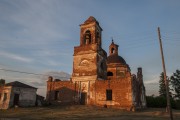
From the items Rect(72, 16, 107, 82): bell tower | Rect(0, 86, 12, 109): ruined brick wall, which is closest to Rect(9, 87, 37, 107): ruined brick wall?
Rect(0, 86, 12, 109): ruined brick wall

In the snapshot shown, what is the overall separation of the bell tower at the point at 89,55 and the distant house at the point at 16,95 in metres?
7.35

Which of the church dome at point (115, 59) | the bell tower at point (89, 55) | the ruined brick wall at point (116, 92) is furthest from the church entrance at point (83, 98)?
the church dome at point (115, 59)

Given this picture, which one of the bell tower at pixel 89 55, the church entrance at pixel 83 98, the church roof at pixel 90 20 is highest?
the church roof at pixel 90 20

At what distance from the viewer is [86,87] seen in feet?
89.9

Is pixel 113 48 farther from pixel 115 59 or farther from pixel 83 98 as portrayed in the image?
pixel 83 98

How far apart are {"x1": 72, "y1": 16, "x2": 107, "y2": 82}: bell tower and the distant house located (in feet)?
24.1

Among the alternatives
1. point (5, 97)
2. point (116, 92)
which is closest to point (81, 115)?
point (116, 92)

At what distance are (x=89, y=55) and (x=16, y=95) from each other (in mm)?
12147

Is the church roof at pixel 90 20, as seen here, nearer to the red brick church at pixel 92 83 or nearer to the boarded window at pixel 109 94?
the red brick church at pixel 92 83

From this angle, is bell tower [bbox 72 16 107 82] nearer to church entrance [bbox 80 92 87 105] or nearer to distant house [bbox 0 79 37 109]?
church entrance [bbox 80 92 87 105]

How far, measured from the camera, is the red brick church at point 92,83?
25.2 meters

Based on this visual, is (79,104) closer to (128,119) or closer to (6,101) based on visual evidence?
(6,101)

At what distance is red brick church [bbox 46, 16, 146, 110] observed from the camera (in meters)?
25.2

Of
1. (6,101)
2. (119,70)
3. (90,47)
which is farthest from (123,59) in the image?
(6,101)
